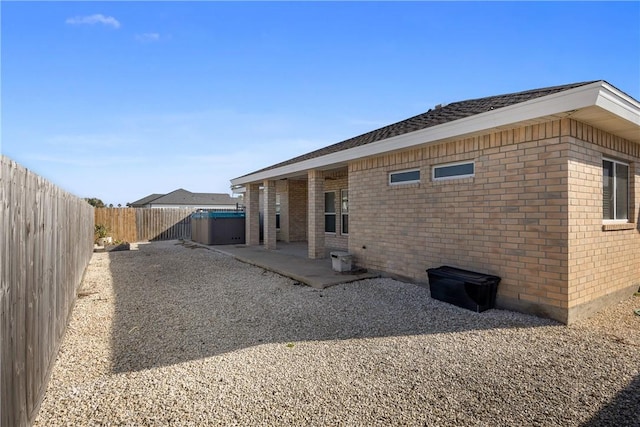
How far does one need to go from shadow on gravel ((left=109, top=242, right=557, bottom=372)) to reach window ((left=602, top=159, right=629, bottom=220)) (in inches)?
116

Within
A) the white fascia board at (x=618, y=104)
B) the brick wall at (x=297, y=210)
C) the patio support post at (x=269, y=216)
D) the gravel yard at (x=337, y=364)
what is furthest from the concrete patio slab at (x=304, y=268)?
the white fascia board at (x=618, y=104)

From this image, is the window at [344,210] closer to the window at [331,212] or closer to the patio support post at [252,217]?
the window at [331,212]

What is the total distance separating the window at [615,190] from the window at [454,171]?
240 cm

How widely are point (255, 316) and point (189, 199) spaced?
37302 millimetres

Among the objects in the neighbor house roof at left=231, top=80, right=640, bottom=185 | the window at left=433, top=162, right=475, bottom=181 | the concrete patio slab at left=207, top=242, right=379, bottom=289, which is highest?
the neighbor house roof at left=231, top=80, right=640, bottom=185

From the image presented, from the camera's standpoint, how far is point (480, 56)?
8.26m

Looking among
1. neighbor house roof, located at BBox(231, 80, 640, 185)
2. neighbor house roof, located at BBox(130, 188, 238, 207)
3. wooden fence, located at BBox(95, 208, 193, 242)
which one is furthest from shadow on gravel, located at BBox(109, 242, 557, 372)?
neighbor house roof, located at BBox(130, 188, 238, 207)

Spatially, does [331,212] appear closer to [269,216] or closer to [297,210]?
[269,216]

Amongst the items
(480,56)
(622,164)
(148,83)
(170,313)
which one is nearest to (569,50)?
(480,56)

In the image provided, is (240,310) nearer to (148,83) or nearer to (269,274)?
(269,274)

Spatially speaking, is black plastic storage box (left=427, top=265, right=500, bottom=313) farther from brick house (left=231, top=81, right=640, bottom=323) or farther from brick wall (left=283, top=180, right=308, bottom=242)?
brick wall (left=283, top=180, right=308, bottom=242)

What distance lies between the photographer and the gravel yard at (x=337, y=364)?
9.16 ft

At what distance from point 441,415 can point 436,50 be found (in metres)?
8.60

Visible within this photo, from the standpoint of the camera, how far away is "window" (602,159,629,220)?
6.11 m
